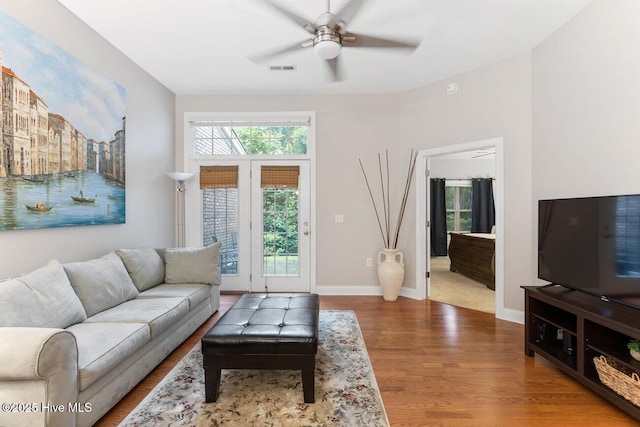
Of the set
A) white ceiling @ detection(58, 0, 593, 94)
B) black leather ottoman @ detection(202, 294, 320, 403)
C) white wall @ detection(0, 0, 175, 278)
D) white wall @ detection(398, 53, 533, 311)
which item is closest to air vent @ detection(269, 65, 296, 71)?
white ceiling @ detection(58, 0, 593, 94)

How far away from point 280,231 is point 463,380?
118 inches

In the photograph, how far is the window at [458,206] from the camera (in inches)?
319

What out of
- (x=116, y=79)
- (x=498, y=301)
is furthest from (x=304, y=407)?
(x=116, y=79)

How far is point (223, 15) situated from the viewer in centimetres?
274

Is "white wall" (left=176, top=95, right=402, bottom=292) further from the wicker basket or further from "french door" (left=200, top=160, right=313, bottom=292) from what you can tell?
the wicker basket

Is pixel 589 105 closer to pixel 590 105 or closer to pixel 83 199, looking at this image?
pixel 590 105

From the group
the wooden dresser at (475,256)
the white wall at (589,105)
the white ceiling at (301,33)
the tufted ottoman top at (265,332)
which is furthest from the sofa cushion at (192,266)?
the wooden dresser at (475,256)

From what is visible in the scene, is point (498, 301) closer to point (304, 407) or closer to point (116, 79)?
point (304, 407)

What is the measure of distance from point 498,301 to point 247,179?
12.0 feet

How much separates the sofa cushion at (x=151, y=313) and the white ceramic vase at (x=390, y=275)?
2496 mm

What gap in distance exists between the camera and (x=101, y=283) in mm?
2451

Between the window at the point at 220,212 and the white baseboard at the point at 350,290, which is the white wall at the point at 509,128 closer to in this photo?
the white baseboard at the point at 350,290

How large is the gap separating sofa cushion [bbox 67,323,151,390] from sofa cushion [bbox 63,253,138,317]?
25cm

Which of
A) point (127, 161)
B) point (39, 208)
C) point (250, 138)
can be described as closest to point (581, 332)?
point (39, 208)
